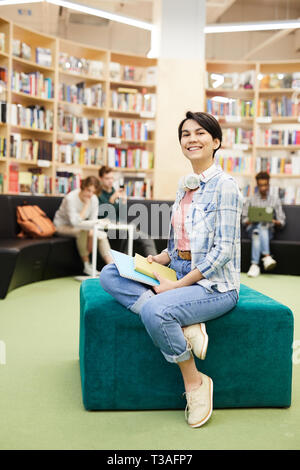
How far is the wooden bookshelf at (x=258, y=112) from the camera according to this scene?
6.97 meters

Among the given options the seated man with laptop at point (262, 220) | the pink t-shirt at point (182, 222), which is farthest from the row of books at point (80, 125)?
the pink t-shirt at point (182, 222)

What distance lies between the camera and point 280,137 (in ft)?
23.1

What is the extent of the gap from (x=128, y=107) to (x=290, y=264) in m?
3.02

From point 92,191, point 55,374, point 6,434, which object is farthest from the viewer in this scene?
point 92,191

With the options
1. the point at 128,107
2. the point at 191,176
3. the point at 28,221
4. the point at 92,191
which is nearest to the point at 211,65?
the point at 128,107

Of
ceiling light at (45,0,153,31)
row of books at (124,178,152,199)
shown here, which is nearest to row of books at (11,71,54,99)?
ceiling light at (45,0,153,31)

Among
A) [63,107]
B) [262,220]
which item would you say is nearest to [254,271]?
[262,220]

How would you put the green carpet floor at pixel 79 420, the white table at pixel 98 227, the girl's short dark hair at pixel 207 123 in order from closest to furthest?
1. the green carpet floor at pixel 79 420
2. the girl's short dark hair at pixel 207 123
3. the white table at pixel 98 227

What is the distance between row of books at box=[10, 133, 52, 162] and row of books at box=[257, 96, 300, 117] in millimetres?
3021

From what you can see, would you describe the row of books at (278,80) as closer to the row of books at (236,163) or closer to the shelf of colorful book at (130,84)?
the row of books at (236,163)

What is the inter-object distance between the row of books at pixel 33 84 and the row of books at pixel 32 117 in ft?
0.59

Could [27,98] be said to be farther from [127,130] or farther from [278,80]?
[278,80]

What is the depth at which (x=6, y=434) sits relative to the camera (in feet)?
5.34
